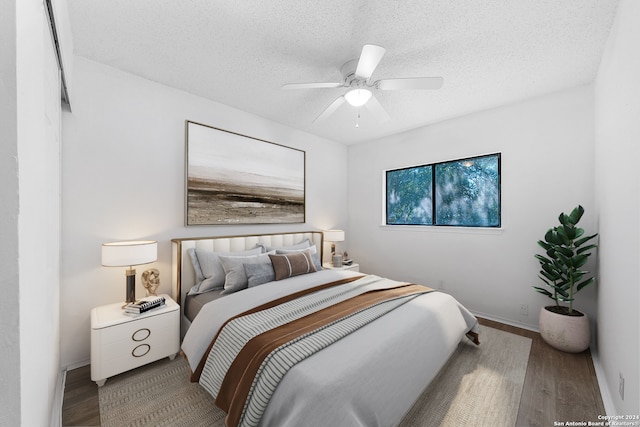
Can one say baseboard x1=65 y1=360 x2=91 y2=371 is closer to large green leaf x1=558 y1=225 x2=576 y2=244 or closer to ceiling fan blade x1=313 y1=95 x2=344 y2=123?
ceiling fan blade x1=313 y1=95 x2=344 y2=123

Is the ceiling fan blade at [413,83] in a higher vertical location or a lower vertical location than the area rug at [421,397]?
Answer: higher

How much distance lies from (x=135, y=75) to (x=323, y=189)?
2.75 m

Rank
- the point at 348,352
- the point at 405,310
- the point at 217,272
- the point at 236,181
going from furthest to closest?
the point at 236,181, the point at 217,272, the point at 405,310, the point at 348,352

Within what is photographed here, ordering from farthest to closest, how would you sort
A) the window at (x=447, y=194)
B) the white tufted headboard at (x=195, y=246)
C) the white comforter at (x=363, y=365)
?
1. the window at (x=447, y=194)
2. the white tufted headboard at (x=195, y=246)
3. the white comforter at (x=363, y=365)

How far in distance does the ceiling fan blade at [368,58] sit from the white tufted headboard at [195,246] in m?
2.18

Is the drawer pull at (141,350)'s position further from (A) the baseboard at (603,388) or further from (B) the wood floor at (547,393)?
(A) the baseboard at (603,388)

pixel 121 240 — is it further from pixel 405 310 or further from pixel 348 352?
pixel 405 310

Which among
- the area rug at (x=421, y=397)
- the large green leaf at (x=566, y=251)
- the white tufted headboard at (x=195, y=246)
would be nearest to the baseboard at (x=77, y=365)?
the area rug at (x=421, y=397)

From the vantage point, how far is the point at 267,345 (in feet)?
4.92

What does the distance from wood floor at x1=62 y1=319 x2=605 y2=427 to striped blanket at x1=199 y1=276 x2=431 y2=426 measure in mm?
862

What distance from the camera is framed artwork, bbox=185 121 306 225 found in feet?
9.37

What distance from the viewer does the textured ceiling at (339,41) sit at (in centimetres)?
169

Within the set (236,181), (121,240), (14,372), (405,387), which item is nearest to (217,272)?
(121,240)

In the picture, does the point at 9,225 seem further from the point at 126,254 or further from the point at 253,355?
the point at 126,254
